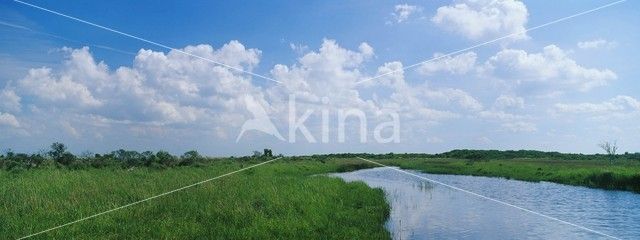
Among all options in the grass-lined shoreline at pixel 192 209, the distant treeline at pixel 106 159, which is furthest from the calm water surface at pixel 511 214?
the distant treeline at pixel 106 159

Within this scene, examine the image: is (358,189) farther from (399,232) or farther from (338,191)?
(399,232)

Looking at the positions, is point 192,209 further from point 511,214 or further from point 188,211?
point 511,214

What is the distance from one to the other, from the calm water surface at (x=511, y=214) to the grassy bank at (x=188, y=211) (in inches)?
64.6

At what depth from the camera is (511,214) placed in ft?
76.5

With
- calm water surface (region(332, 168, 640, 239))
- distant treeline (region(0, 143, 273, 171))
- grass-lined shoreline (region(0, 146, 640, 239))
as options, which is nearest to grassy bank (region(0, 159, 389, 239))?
grass-lined shoreline (region(0, 146, 640, 239))

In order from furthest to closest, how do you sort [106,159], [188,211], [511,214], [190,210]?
[106,159] → [511,214] → [190,210] → [188,211]

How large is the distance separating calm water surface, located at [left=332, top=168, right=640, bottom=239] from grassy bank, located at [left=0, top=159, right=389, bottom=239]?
1642mm

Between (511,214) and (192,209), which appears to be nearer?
(192,209)

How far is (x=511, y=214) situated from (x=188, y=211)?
1418 centimetres

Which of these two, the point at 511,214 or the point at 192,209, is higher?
the point at 192,209

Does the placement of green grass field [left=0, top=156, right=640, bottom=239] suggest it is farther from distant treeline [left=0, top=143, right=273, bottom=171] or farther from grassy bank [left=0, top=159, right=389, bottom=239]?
distant treeline [left=0, top=143, right=273, bottom=171]

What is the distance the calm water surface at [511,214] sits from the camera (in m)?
18.3

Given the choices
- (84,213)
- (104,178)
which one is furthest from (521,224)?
(104,178)

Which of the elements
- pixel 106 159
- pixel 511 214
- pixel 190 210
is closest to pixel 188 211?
pixel 190 210
